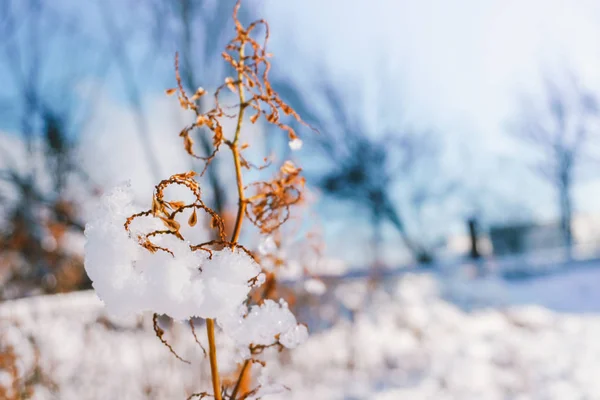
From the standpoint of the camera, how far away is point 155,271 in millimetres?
755

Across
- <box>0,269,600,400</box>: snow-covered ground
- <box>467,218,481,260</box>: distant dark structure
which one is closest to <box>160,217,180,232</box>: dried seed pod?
<box>0,269,600,400</box>: snow-covered ground

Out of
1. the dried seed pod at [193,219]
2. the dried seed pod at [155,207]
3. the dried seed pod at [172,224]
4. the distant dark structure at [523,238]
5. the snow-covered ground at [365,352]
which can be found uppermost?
the distant dark structure at [523,238]

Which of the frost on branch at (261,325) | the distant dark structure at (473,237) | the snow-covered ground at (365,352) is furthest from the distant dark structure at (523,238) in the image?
the frost on branch at (261,325)

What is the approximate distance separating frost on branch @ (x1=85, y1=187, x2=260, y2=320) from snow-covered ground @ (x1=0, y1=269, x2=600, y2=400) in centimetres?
269

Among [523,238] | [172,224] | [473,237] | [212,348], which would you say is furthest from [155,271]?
[523,238]

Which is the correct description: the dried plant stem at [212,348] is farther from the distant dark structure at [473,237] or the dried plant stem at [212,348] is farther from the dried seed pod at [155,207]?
the distant dark structure at [473,237]

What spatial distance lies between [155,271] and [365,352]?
4823 millimetres

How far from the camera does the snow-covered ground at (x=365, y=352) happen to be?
391cm

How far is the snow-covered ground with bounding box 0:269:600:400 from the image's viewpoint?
12.8ft

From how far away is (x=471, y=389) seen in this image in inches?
156

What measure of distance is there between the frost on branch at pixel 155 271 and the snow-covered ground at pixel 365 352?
269cm

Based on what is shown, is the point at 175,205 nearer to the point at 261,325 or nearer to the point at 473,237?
the point at 261,325

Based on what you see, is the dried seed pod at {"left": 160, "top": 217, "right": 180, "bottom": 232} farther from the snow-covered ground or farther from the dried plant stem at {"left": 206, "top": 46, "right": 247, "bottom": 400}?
the snow-covered ground

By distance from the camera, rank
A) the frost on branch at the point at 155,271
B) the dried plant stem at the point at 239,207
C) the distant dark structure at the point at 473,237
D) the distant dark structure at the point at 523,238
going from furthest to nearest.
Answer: the distant dark structure at the point at 523,238 < the distant dark structure at the point at 473,237 < the dried plant stem at the point at 239,207 < the frost on branch at the point at 155,271
